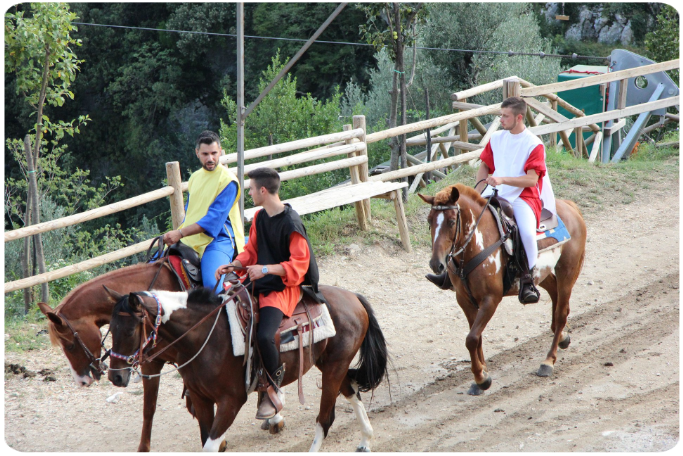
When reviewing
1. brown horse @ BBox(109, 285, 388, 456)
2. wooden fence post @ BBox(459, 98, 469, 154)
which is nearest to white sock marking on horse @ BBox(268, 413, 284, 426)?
brown horse @ BBox(109, 285, 388, 456)

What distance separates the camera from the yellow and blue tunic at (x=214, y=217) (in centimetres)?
500

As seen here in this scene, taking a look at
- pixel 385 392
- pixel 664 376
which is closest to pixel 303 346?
pixel 385 392

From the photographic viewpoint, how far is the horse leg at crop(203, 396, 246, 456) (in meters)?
3.89

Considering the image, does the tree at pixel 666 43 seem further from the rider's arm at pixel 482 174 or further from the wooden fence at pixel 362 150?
the rider's arm at pixel 482 174

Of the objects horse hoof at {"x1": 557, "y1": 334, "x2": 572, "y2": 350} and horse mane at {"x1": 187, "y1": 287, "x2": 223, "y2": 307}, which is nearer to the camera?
horse mane at {"x1": 187, "y1": 287, "x2": 223, "y2": 307}

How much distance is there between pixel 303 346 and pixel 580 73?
16744 mm

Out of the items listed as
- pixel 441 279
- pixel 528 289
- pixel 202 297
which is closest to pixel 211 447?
pixel 202 297

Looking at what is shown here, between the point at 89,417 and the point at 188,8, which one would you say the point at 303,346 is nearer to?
the point at 89,417

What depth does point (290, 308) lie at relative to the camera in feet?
14.1

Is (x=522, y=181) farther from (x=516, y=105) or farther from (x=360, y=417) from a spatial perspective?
(x=360, y=417)

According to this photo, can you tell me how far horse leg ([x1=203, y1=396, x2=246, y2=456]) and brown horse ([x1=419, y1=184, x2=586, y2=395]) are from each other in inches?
75.3

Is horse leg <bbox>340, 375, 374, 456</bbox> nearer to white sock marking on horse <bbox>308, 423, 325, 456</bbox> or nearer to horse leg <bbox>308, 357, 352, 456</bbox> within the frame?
horse leg <bbox>308, 357, 352, 456</bbox>

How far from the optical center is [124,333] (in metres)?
3.62

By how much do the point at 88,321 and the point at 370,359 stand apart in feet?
6.60
